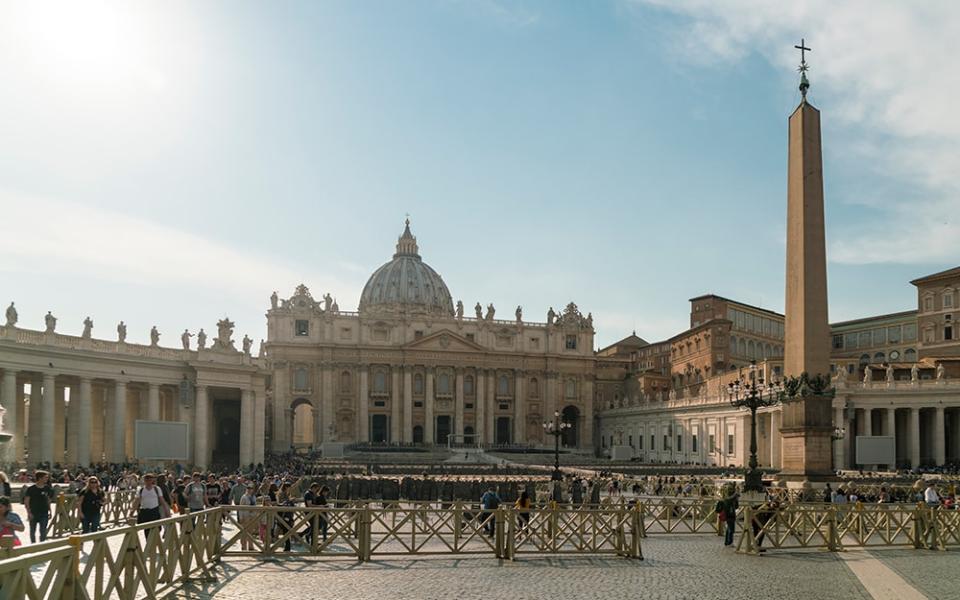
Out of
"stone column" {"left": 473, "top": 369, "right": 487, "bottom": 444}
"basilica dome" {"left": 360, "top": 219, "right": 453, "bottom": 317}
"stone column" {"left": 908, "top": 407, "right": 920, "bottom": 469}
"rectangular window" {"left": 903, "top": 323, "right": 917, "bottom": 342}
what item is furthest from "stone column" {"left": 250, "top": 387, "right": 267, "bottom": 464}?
"basilica dome" {"left": 360, "top": 219, "right": 453, "bottom": 317}

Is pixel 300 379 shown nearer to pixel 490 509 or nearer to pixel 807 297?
pixel 807 297

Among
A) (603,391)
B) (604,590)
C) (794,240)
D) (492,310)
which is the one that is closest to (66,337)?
(794,240)

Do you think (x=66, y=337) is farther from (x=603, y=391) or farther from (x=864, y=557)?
(x=603, y=391)

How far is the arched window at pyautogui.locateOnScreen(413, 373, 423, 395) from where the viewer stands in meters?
100

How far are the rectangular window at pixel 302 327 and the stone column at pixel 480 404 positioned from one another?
19012 mm

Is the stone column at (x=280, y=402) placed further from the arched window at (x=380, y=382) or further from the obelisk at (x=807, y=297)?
the obelisk at (x=807, y=297)

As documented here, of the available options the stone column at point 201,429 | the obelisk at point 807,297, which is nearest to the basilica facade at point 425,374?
the stone column at point 201,429

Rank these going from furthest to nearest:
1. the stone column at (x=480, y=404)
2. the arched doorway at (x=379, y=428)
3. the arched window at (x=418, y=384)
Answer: the stone column at (x=480, y=404) < the arched window at (x=418, y=384) < the arched doorway at (x=379, y=428)

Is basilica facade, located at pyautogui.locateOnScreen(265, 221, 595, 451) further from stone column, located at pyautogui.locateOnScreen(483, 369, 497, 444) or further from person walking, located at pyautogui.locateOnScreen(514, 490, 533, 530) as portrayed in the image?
person walking, located at pyautogui.locateOnScreen(514, 490, 533, 530)

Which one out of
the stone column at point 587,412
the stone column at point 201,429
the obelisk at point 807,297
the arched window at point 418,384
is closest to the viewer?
the obelisk at point 807,297

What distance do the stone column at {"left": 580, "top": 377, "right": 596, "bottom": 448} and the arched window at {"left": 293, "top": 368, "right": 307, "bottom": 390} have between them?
31369mm

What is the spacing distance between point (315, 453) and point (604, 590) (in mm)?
Result: 64868

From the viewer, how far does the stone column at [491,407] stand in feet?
333

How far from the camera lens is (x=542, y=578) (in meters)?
14.0
